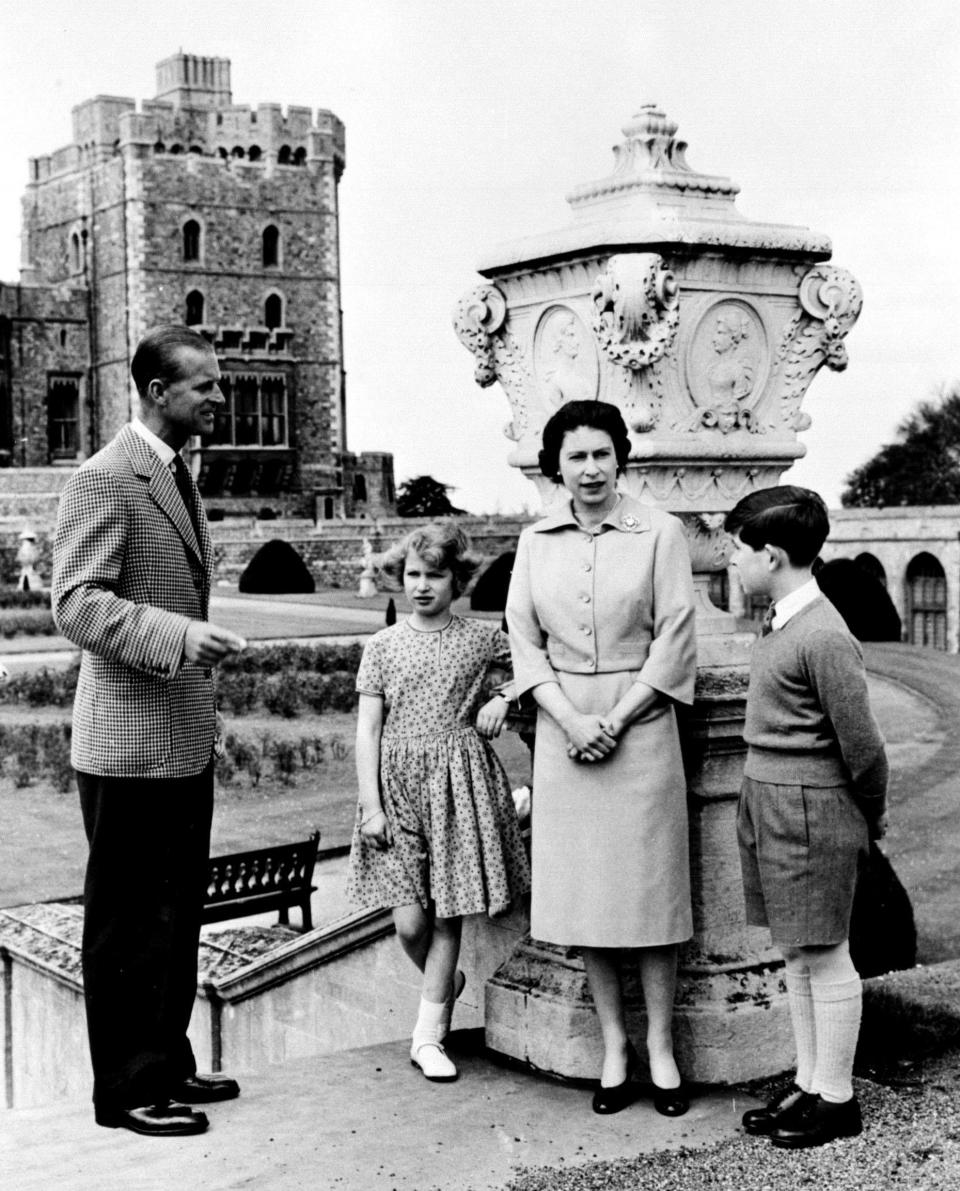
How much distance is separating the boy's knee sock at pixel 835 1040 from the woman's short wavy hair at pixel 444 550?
1486mm

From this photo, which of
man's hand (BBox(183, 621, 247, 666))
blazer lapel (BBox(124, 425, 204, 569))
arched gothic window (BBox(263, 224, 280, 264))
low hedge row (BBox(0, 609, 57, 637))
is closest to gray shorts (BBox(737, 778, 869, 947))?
man's hand (BBox(183, 621, 247, 666))

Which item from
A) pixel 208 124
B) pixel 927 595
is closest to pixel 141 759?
pixel 927 595

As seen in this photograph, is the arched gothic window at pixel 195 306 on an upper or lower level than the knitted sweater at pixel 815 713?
upper

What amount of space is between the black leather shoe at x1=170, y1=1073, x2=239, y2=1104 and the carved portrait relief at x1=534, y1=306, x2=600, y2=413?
2050 mm

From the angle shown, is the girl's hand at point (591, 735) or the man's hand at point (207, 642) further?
the girl's hand at point (591, 735)

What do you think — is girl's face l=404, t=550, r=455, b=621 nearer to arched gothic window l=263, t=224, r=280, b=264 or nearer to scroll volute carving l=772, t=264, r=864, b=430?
scroll volute carving l=772, t=264, r=864, b=430

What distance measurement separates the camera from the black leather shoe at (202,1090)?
4.21m

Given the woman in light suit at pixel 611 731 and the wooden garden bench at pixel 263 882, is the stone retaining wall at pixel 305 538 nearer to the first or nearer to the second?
the wooden garden bench at pixel 263 882

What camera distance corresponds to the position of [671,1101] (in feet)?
13.9

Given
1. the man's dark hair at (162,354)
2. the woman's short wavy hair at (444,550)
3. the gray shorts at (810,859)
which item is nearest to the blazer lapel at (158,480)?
the man's dark hair at (162,354)

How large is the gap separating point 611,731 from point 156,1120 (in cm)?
143

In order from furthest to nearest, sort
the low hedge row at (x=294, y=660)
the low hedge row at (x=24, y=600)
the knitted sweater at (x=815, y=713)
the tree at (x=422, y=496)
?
the tree at (x=422, y=496)
the low hedge row at (x=24, y=600)
the low hedge row at (x=294, y=660)
the knitted sweater at (x=815, y=713)

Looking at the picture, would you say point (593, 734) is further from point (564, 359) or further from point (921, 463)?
point (921, 463)

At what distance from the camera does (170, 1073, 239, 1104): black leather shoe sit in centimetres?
421
